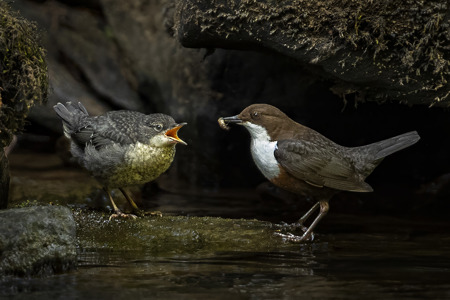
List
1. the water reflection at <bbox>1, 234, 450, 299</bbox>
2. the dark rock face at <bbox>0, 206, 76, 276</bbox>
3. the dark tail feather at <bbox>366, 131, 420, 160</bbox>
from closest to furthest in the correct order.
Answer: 1. the water reflection at <bbox>1, 234, 450, 299</bbox>
2. the dark rock face at <bbox>0, 206, 76, 276</bbox>
3. the dark tail feather at <bbox>366, 131, 420, 160</bbox>

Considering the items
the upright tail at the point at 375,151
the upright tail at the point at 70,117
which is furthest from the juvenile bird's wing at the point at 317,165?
the upright tail at the point at 70,117

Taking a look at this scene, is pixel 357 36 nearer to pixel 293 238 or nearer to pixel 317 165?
pixel 317 165

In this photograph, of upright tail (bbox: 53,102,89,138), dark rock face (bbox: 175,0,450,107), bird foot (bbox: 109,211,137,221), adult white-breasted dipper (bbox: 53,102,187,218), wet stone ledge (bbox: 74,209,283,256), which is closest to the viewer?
wet stone ledge (bbox: 74,209,283,256)

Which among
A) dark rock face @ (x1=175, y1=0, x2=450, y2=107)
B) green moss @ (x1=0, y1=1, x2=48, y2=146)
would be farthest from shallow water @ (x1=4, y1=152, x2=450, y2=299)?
dark rock face @ (x1=175, y1=0, x2=450, y2=107)

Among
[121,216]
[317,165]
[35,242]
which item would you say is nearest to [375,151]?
[317,165]

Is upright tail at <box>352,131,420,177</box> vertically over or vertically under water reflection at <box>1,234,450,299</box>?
over

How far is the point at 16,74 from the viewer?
5.35m

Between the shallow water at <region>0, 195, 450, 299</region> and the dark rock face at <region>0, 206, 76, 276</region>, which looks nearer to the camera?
the shallow water at <region>0, 195, 450, 299</region>

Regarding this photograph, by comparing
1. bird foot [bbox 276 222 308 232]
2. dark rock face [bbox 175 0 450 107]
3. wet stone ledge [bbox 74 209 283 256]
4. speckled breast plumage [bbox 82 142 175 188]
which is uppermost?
dark rock face [bbox 175 0 450 107]

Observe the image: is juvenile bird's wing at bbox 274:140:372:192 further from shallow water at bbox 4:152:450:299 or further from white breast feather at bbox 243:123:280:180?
shallow water at bbox 4:152:450:299

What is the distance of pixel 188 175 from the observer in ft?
30.1

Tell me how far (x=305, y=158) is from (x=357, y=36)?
1080 mm

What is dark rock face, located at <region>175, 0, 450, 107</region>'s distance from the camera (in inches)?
224

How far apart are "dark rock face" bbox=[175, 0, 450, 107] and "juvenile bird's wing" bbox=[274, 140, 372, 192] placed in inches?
27.4
